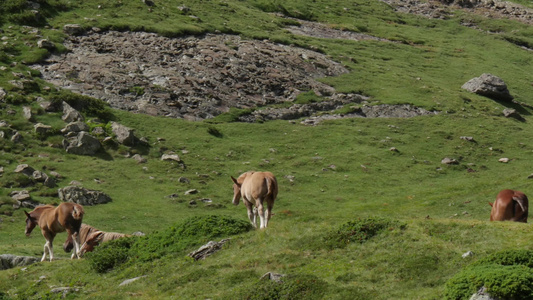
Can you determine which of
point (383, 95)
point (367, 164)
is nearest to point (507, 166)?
point (367, 164)

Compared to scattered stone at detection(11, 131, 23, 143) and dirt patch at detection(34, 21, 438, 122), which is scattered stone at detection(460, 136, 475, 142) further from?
scattered stone at detection(11, 131, 23, 143)

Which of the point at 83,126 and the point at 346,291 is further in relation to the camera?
the point at 83,126

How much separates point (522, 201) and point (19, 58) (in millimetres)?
48734

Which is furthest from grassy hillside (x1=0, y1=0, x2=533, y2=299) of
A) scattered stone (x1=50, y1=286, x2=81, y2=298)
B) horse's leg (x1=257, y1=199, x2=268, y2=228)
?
horse's leg (x1=257, y1=199, x2=268, y2=228)

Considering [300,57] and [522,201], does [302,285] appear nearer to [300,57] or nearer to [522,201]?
[522,201]

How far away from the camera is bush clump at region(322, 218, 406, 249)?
1961 centimetres

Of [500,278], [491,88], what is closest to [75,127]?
[500,278]

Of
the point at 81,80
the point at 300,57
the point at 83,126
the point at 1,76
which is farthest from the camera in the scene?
the point at 300,57

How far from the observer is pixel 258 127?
183 ft

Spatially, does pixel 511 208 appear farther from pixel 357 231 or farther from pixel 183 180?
pixel 183 180

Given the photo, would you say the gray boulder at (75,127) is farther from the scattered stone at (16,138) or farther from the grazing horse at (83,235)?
the grazing horse at (83,235)

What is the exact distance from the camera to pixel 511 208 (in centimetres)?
2394

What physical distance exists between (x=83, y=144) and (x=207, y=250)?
27.6 m

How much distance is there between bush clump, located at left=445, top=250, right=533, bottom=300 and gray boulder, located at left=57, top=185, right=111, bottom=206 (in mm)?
28943
